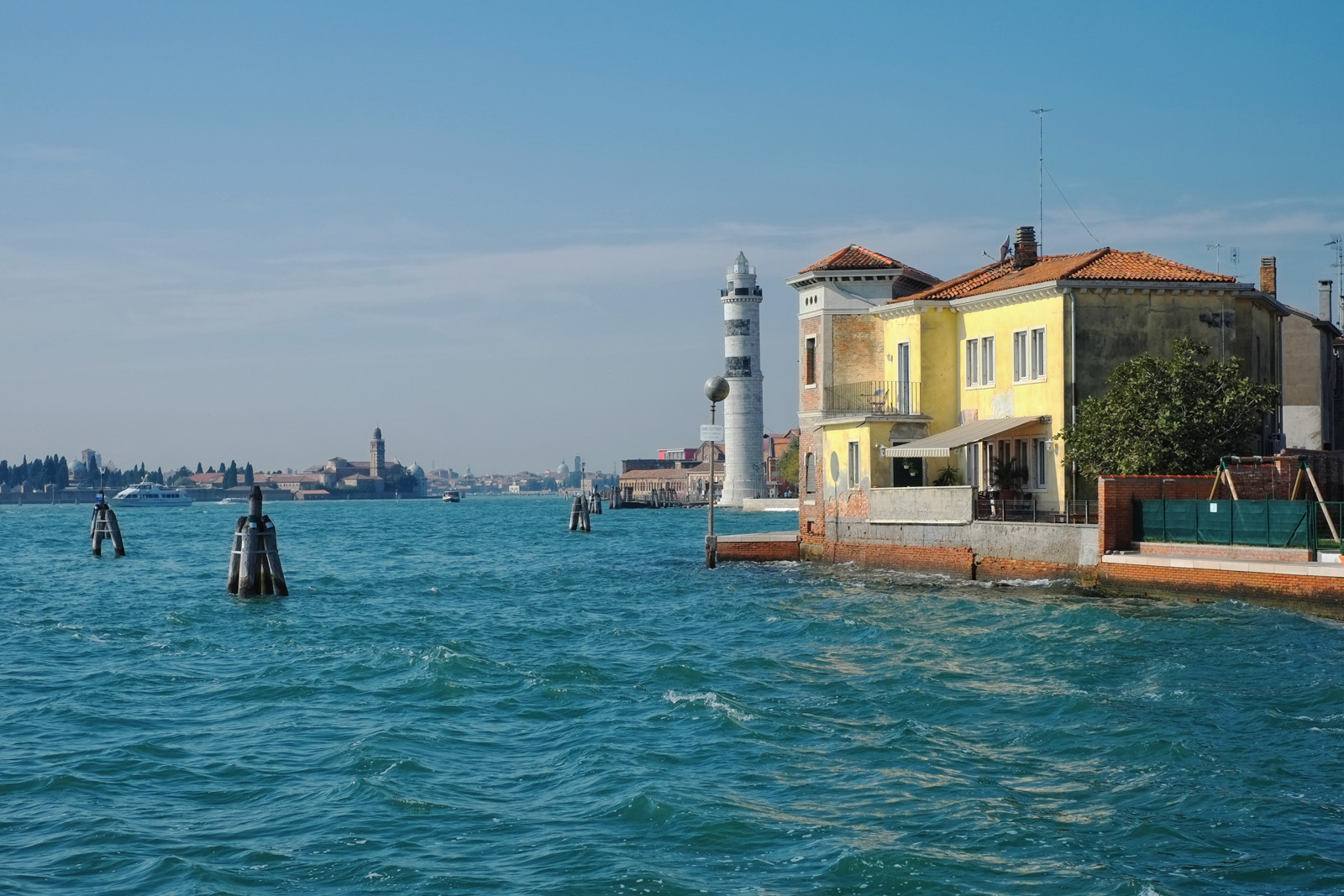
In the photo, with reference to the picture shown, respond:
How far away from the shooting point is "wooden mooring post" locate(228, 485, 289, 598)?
2777cm

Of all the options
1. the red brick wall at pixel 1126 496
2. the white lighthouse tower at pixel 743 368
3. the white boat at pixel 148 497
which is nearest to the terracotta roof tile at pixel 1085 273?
the red brick wall at pixel 1126 496

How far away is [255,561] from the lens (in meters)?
28.3

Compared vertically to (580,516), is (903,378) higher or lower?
higher

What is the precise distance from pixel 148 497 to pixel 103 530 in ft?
409

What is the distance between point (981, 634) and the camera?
19453mm

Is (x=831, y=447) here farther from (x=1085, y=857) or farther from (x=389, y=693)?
(x=1085, y=857)

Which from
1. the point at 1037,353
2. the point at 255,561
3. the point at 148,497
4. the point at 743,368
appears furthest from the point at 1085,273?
the point at 148,497

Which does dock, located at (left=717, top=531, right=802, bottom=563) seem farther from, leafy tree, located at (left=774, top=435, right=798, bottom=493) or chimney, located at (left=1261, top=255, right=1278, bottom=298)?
leafy tree, located at (left=774, top=435, right=798, bottom=493)

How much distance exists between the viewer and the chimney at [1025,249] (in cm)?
3453

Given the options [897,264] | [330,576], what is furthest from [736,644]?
[330,576]

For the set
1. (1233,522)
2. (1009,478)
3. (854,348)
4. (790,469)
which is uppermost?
(854,348)

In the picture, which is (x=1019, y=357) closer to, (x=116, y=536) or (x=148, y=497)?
(x=116, y=536)

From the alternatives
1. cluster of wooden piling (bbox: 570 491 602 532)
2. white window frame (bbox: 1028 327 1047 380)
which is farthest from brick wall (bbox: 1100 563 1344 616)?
cluster of wooden piling (bbox: 570 491 602 532)

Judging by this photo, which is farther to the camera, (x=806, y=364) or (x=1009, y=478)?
(x=806, y=364)
